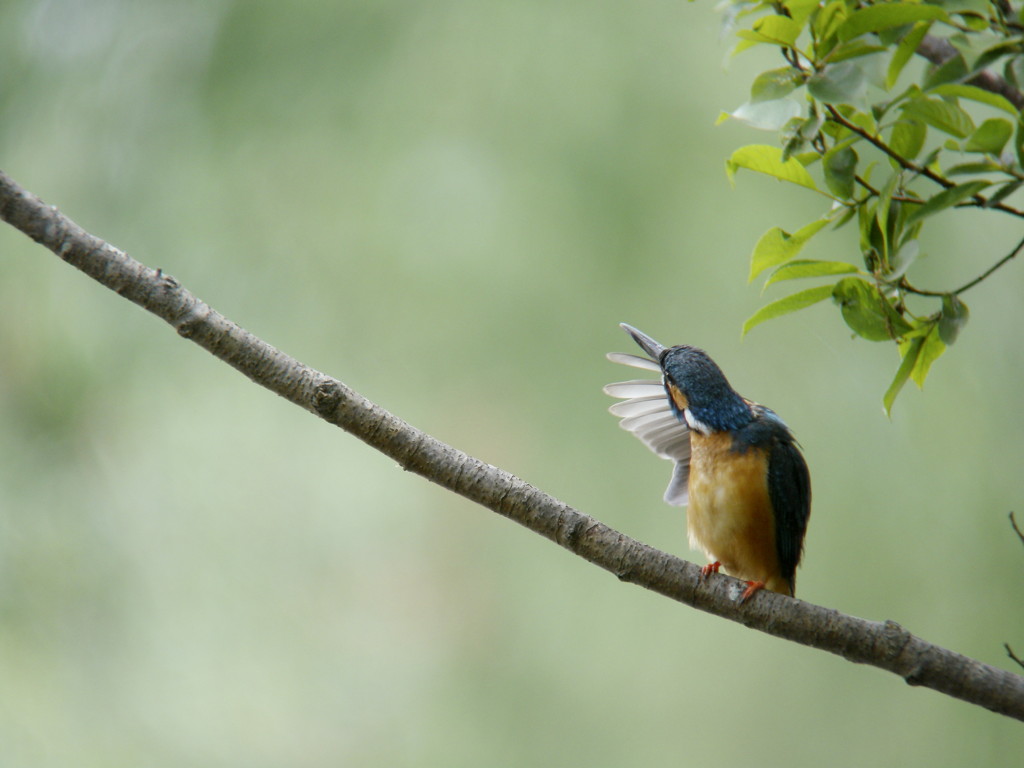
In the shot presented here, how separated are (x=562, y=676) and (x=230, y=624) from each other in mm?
954

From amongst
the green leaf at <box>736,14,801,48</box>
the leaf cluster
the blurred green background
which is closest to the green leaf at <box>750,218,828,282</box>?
the leaf cluster

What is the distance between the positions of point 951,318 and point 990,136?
0.18 metres

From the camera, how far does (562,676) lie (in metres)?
2.56

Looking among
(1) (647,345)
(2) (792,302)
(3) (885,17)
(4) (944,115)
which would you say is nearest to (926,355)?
(2) (792,302)

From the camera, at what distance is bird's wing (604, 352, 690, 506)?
1615 mm

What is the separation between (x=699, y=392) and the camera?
147cm

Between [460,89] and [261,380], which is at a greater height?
[460,89]

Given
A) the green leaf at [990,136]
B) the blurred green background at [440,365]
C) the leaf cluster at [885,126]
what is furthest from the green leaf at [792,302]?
the blurred green background at [440,365]

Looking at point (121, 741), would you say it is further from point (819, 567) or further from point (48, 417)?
point (819, 567)

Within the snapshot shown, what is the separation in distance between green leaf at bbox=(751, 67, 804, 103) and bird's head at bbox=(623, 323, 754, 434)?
1.90 feet

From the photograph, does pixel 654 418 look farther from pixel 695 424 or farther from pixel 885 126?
pixel 885 126

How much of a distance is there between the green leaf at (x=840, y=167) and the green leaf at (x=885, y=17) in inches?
4.6

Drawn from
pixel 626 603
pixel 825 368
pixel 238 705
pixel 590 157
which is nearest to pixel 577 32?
pixel 590 157

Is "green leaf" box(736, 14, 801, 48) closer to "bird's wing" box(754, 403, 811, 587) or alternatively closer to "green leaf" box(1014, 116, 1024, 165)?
"green leaf" box(1014, 116, 1024, 165)
